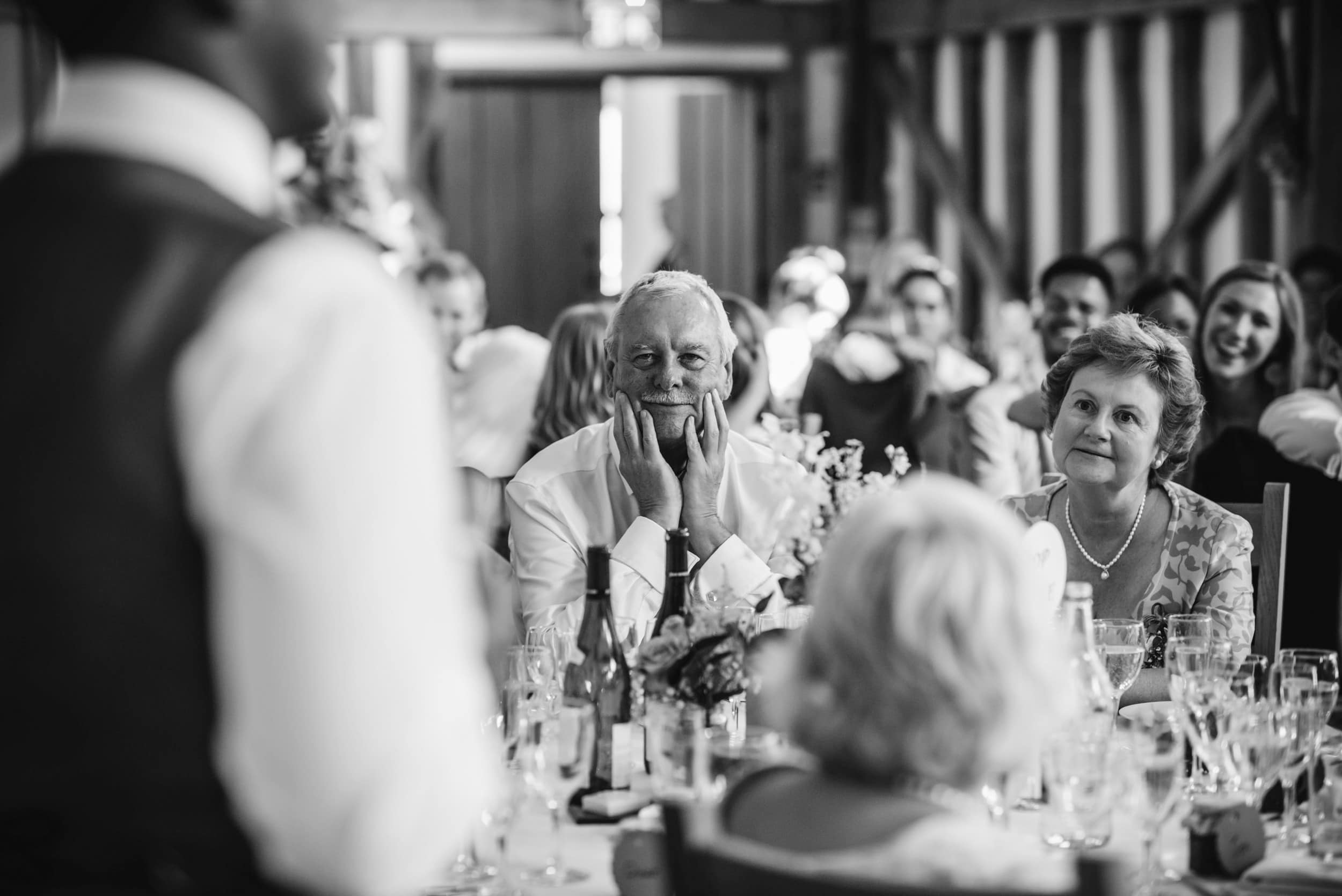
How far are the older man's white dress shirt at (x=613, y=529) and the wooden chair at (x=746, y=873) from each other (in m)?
1.30

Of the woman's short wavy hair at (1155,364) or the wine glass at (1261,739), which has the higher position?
the woman's short wavy hair at (1155,364)

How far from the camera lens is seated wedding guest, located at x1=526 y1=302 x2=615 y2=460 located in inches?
172

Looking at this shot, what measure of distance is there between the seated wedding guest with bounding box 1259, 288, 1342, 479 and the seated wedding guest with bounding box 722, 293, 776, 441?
1.39 meters

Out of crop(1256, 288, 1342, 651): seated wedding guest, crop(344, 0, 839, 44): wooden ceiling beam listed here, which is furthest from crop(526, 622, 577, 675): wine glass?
crop(344, 0, 839, 44): wooden ceiling beam

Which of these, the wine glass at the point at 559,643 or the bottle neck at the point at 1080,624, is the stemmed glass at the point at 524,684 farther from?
the bottle neck at the point at 1080,624

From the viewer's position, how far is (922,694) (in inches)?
46.6

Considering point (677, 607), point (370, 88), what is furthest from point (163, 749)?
point (370, 88)

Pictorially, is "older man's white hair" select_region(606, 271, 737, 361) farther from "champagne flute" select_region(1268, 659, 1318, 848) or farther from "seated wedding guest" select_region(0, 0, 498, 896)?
"seated wedding guest" select_region(0, 0, 498, 896)

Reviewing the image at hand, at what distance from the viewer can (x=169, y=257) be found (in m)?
0.97

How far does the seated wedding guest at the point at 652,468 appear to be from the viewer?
2881mm

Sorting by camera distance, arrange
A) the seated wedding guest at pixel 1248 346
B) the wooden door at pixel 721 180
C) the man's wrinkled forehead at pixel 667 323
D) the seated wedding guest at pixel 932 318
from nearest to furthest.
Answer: the man's wrinkled forehead at pixel 667 323, the seated wedding guest at pixel 1248 346, the seated wedding guest at pixel 932 318, the wooden door at pixel 721 180

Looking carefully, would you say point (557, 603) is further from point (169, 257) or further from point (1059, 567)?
point (169, 257)

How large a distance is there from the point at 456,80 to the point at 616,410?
8.06 meters

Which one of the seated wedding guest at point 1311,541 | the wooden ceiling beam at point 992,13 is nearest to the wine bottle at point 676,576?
the seated wedding guest at point 1311,541
